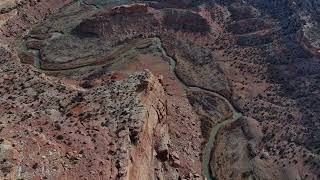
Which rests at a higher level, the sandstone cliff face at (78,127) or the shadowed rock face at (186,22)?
the sandstone cliff face at (78,127)

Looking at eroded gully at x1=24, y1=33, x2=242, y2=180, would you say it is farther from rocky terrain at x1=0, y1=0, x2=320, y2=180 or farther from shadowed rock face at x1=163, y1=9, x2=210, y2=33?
shadowed rock face at x1=163, y1=9, x2=210, y2=33

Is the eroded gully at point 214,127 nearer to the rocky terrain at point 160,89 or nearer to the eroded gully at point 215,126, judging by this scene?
the eroded gully at point 215,126

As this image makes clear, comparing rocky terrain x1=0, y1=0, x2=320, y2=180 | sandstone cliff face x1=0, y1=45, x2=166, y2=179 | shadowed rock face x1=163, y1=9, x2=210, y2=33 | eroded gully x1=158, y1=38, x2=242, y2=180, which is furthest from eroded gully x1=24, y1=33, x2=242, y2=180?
sandstone cliff face x1=0, y1=45, x2=166, y2=179

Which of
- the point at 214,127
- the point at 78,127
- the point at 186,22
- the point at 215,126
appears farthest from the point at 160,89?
the point at 186,22

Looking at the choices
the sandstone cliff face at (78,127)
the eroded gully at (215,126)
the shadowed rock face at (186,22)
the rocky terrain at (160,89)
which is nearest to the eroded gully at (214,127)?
the eroded gully at (215,126)

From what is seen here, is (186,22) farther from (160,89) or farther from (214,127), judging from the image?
(160,89)

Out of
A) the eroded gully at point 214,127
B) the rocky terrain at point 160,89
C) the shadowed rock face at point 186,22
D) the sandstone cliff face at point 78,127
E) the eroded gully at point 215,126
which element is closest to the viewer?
the sandstone cliff face at point 78,127

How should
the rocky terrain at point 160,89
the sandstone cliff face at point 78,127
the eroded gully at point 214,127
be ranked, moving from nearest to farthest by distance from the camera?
the sandstone cliff face at point 78,127
the rocky terrain at point 160,89
the eroded gully at point 214,127

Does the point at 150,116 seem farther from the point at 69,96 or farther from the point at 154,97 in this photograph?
the point at 69,96
